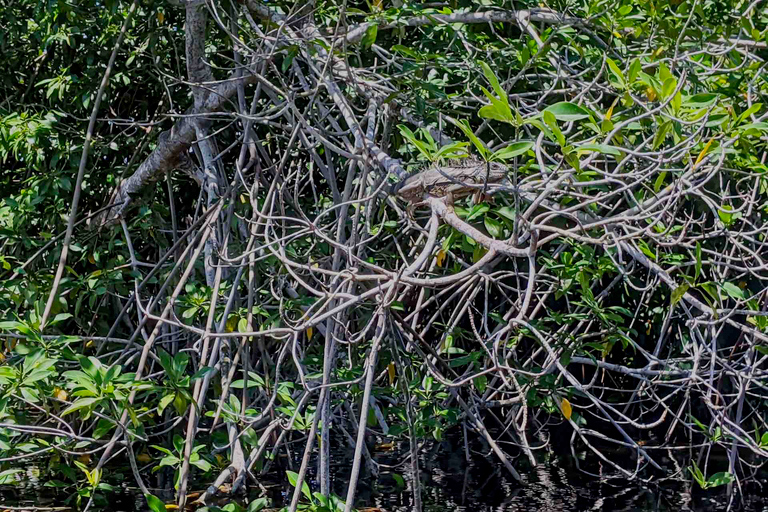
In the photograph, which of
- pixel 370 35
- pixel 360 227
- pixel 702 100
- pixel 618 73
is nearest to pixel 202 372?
pixel 360 227

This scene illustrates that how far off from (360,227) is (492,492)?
3.84 feet

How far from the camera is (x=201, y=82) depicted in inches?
143

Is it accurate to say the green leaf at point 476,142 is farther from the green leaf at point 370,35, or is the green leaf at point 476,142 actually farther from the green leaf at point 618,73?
the green leaf at point 370,35

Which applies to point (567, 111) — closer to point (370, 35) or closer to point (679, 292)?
point (679, 292)

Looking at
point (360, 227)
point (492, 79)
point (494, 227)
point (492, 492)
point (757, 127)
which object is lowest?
point (492, 492)

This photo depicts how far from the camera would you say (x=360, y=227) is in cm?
366

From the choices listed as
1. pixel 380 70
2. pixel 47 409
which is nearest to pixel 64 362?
pixel 47 409

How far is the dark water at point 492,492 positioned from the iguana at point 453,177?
4.84ft

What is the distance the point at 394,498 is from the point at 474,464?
0.73 m

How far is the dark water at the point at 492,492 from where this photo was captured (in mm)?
3539

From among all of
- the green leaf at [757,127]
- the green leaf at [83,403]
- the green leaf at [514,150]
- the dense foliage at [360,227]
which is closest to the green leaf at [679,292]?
the dense foliage at [360,227]

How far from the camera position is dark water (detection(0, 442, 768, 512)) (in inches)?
139

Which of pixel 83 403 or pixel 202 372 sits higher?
pixel 83 403

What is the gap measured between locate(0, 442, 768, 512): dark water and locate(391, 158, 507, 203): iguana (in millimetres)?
1476
